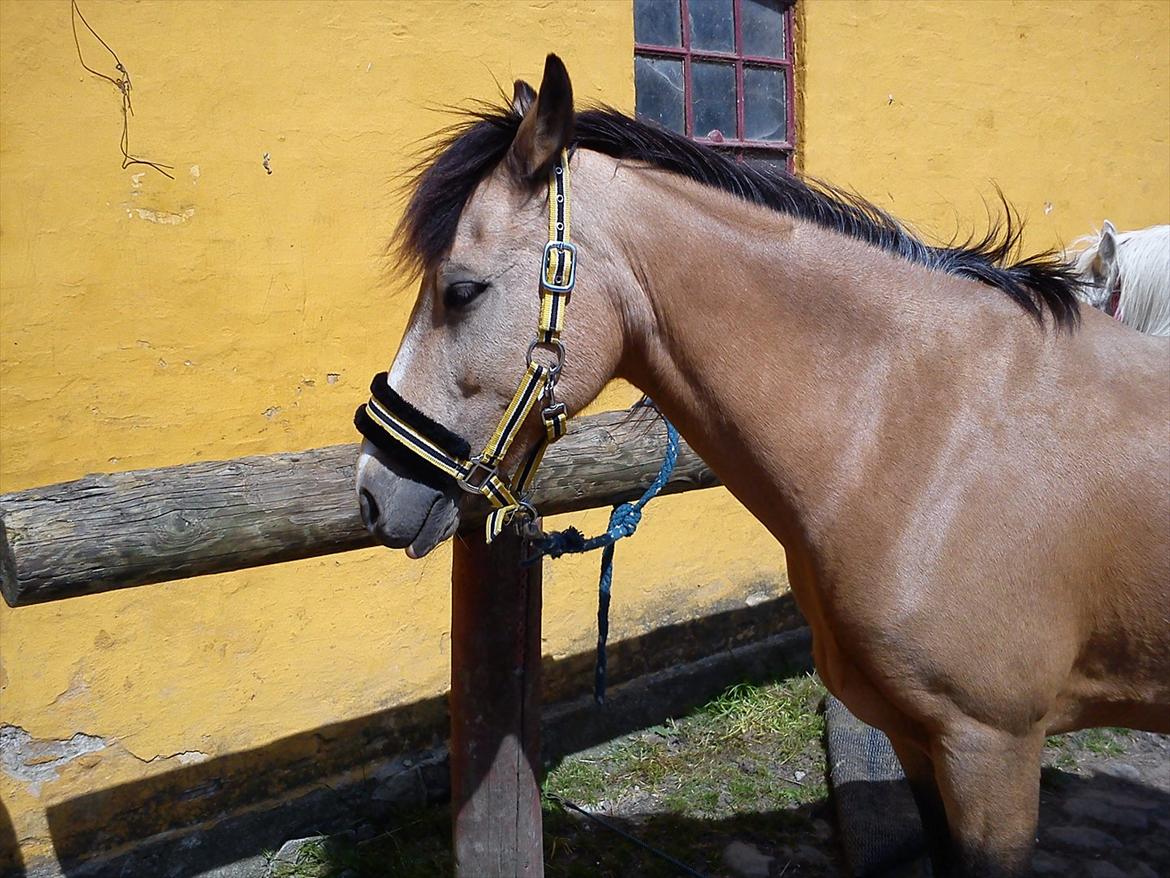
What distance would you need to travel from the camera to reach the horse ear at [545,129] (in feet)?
5.42

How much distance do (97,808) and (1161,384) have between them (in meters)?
3.04

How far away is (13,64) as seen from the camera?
249 cm

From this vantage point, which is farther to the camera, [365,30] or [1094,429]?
[365,30]

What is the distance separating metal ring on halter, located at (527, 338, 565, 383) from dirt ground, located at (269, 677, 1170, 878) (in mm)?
1892

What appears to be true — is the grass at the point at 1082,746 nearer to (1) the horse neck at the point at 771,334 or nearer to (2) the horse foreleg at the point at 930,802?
(2) the horse foreleg at the point at 930,802

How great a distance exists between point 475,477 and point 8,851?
200 cm

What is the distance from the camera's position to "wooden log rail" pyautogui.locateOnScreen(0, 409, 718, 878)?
70.0 inches

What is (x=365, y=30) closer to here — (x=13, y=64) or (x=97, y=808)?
(x=13, y=64)

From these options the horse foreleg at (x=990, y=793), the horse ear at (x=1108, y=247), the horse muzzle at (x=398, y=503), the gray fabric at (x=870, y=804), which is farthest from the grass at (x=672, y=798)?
the horse ear at (x=1108, y=247)

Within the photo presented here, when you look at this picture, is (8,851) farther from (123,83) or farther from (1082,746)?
(1082,746)

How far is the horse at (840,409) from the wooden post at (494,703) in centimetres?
30

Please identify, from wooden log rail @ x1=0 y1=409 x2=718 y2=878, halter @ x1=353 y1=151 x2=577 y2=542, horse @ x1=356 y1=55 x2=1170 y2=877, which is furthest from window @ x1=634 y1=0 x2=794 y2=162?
halter @ x1=353 y1=151 x2=577 y2=542

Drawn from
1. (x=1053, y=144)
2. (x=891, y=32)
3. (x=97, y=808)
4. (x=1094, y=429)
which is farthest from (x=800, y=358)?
(x=1053, y=144)

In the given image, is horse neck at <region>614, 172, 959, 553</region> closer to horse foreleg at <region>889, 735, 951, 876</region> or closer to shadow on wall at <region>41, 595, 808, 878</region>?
horse foreleg at <region>889, 735, 951, 876</region>
